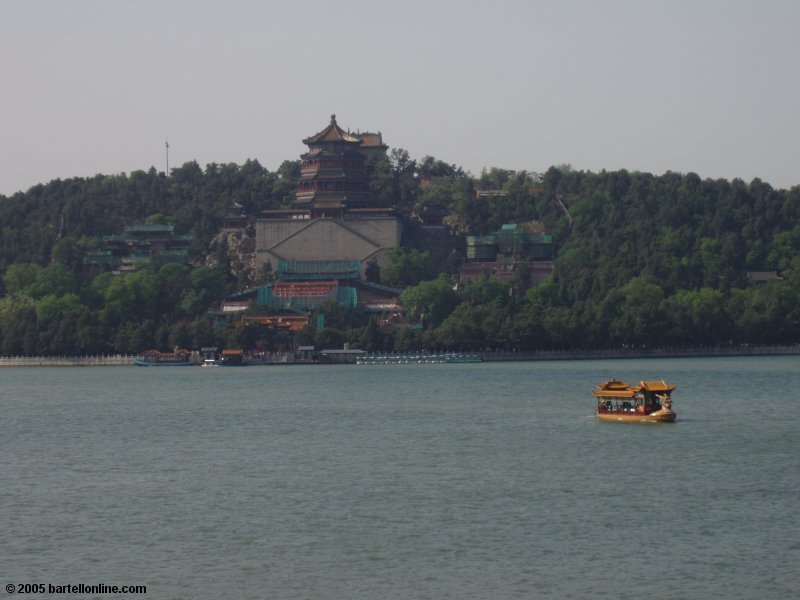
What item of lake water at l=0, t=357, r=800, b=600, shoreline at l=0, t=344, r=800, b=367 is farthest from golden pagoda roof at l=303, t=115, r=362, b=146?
lake water at l=0, t=357, r=800, b=600

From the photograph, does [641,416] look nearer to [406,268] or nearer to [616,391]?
[616,391]

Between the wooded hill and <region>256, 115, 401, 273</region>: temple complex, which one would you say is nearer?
the wooded hill

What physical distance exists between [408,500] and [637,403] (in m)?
22.4

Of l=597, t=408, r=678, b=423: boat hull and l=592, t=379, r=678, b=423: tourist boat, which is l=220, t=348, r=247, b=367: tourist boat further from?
l=597, t=408, r=678, b=423: boat hull

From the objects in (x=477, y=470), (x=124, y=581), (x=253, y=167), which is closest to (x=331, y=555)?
(x=124, y=581)

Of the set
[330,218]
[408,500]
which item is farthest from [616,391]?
[330,218]

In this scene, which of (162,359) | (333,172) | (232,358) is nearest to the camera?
(232,358)

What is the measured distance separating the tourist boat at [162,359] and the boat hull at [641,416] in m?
65.2

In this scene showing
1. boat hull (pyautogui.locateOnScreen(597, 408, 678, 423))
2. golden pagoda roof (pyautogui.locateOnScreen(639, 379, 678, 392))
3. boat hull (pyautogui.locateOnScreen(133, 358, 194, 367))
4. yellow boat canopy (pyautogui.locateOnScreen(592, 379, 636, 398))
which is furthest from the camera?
boat hull (pyautogui.locateOnScreen(133, 358, 194, 367))

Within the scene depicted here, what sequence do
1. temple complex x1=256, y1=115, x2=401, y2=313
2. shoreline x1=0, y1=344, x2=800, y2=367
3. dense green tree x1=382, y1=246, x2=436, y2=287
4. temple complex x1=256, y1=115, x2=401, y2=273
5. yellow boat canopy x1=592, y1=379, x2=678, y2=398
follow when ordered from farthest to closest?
temple complex x1=256, y1=115, x2=401, y2=273 < dense green tree x1=382, y1=246, x2=436, y2=287 < temple complex x1=256, y1=115, x2=401, y2=313 < shoreline x1=0, y1=344, x2=800, y2=367 < yellow boat canopy x1=592, y1=379, x2=678, y2=398

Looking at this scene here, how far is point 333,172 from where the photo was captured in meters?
146

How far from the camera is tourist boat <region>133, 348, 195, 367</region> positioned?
4761 inches

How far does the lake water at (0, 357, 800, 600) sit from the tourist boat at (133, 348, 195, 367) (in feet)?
161

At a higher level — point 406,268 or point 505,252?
point 505,252
